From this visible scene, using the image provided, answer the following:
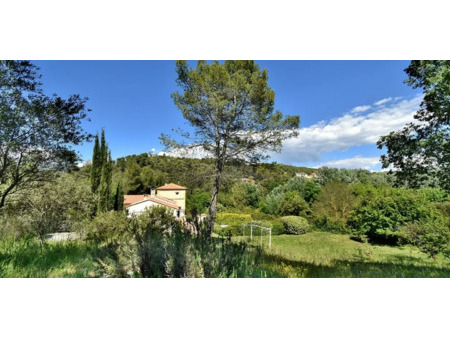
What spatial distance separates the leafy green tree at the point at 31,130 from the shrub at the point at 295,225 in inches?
226

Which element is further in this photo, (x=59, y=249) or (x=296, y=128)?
(x=296, y=128)

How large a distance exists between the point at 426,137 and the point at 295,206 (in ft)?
14.6

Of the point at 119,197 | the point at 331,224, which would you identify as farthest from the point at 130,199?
the point at 331,224

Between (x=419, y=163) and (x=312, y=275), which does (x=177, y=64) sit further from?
(x=419, y=163)

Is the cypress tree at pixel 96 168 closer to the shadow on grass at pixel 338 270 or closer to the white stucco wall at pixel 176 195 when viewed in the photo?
the white stucco wall at pixel 176 195

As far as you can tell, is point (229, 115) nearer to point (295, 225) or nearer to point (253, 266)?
point (253, 266)

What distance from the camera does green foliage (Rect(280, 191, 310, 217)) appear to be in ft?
21.4

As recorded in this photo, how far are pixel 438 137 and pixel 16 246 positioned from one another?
567cm

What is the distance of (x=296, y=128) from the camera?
3967 mm

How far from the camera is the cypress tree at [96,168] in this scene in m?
3.19

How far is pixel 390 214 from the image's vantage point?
13.5 feet
